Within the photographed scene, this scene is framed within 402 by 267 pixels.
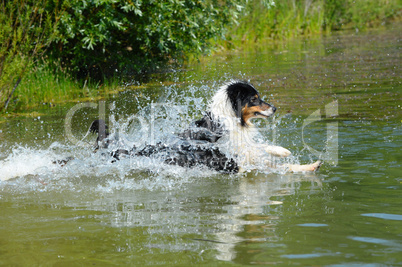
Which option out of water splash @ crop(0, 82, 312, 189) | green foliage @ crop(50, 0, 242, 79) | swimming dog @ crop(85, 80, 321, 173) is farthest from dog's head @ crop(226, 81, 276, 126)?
green foliage @ crop(50, 0, 242, 79)

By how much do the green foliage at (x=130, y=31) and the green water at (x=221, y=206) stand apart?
2468 millimetres

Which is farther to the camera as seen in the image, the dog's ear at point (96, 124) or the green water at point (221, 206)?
the dog's ear at point (96, 124)

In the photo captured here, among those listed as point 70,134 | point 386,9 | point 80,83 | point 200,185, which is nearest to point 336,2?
point 386,9

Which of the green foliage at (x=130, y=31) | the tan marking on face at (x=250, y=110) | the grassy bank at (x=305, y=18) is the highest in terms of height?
the grassy bank at (x=305, y=18)

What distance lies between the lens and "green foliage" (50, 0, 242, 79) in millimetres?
11234

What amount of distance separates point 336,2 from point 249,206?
21.4m

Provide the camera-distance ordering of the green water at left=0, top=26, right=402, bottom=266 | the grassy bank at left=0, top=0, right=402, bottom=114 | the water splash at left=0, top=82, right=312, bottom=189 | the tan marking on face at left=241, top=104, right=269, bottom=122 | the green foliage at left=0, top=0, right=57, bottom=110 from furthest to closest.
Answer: the grassy bank at left=0, top=0, right=402, bottom=114
the green foliage at left=0, top=0, right=57, bottom=110
the tan marking on face at left=241, top=104, right=269, bottom=122
the water splash at left=0, top=82, right=312, bottom=189
the green water at left=0, top=26, right=402, bottom=266

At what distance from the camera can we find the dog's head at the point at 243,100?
6156 millimetres

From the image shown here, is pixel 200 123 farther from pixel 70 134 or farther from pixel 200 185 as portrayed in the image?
pixel 70 134

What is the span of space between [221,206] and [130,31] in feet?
28.1

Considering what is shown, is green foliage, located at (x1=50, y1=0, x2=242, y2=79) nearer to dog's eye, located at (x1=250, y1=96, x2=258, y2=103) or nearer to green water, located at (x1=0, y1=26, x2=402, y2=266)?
green water, located at (x1=0, y1=26, x2=402, y2=266)

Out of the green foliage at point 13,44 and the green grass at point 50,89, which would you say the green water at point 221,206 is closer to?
the green foliage at point 13,44

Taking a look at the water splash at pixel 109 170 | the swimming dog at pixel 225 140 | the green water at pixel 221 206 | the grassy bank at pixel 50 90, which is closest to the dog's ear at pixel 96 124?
the swimming dog at pixel 225 140

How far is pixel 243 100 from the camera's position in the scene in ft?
20.3
